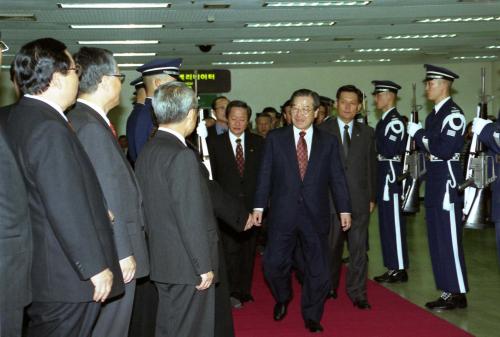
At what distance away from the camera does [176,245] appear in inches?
144

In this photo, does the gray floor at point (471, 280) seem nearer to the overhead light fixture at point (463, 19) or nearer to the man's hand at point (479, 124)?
the man's hand at point (479, 124)

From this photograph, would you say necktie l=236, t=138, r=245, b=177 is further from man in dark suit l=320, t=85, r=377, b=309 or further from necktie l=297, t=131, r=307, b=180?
necktie l=297, t=131, r=307, b=180

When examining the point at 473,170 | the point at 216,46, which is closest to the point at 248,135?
the point at 473,170

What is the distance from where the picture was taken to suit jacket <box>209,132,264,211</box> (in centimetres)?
652

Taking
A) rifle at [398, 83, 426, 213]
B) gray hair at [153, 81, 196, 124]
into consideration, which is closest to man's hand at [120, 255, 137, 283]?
gray hair at [153, 81, 196, 124]

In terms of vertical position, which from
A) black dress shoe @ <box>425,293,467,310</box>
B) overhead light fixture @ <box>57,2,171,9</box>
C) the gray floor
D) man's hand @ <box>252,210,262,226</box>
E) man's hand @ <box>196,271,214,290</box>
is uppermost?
overhead light fixture @ <box>57,2,171,9</box>

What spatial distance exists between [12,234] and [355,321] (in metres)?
3.49

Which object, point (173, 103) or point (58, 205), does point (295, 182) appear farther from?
point (58, 205)

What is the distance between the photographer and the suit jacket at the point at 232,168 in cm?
652

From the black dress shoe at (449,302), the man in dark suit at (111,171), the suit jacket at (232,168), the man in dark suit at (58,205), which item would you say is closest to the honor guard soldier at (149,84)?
the man in dark suit at (111,171)

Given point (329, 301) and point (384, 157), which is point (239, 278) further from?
point (384, 157)

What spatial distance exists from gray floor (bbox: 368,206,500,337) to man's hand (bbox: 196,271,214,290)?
7.63 feet

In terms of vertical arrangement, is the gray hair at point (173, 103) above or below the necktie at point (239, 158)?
above

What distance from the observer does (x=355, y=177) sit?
244 inches
